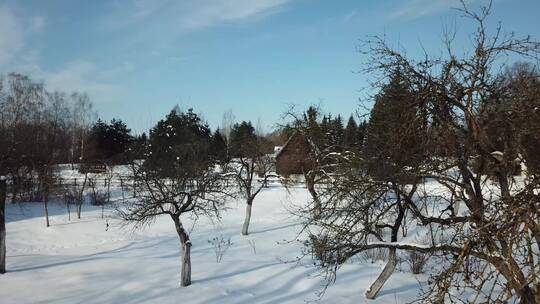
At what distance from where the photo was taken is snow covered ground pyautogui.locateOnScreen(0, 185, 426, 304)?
11.3 metres

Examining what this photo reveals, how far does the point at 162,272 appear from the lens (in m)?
13.9

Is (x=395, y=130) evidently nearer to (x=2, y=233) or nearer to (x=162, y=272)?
(x=162, y=272)

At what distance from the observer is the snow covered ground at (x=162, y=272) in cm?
1132

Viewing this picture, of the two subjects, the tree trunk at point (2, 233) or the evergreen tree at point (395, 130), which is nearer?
the evergreen tree at point (395, 130)

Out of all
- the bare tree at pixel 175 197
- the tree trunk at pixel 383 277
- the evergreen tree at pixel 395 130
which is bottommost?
the tree trunk at pixel 383 277

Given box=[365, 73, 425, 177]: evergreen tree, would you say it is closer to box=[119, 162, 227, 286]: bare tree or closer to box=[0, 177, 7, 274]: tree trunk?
box=[119, 162, 227, 286]: bare tree

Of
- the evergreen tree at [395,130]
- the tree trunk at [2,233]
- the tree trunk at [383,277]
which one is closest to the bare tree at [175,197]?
the tree trunk at [2,233]

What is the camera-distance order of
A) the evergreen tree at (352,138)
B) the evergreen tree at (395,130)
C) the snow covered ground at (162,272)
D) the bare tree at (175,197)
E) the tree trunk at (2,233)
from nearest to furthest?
the evergreen tree at (395,130)
the evergreen tree at (352,138)
the snow covered ground at (162,272)
the bare tree at (175,197)
the tree trunk at (2,233)

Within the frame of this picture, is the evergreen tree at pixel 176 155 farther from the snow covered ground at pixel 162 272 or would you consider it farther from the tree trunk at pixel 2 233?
the tree trunk at pixel 2 233

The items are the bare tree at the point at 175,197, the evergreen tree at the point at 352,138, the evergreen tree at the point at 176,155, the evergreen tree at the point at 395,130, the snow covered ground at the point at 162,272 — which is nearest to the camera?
the evergreen tree at the point at 395,130

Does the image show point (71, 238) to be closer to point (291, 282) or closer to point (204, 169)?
point (204, 169)

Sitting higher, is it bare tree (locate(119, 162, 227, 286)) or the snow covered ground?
bare tree (locate(119, 162, 227, 286))

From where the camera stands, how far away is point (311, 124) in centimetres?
2378

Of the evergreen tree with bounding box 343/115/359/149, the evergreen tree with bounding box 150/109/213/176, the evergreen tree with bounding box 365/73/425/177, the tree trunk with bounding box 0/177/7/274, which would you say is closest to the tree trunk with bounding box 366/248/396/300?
the evergreen tree with bounding box 343/115/359/149
